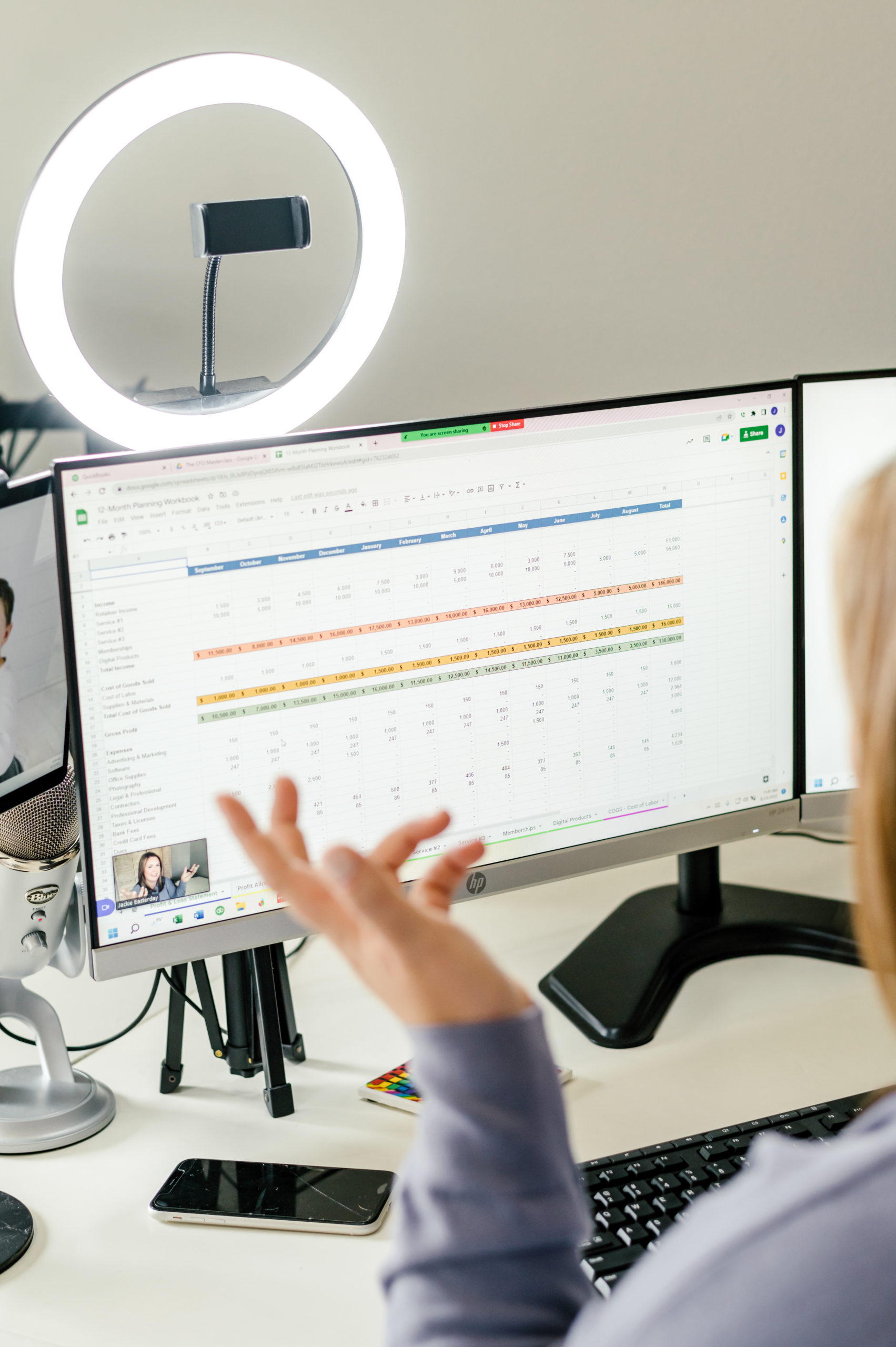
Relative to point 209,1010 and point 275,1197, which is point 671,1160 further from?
point 209,1010

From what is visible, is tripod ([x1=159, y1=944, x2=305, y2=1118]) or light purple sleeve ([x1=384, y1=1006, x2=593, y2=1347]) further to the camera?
tripod ([x1=159, y1=944, x2=305, y2=1118])

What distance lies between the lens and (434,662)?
2.44 feet

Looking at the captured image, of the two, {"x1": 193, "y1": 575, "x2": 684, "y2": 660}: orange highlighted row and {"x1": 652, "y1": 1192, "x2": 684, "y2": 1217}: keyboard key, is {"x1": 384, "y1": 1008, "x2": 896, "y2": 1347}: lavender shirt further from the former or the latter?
{"x1": 193, "y1": 575, "x2": 684, "y2": 660}: orange highlighted row

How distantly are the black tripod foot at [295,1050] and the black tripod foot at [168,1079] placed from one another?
7 cm

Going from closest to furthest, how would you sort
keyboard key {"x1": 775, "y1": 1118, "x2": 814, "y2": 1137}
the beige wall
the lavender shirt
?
the lavender shirt
keyboard key {"x1": 775, "y1": 1118, "x2": 814, "y2": 1137}
the beige wall

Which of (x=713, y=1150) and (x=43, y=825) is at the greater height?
(x=43, y=825)

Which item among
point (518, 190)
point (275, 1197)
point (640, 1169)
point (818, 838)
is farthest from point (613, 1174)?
point (518, 190)

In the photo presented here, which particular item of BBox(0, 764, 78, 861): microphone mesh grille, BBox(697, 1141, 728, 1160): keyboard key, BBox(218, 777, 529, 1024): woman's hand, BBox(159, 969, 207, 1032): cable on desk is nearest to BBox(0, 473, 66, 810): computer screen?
BBox(0, 764, 78, 861): microphone mesh grille

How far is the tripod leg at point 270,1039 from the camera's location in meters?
0.73

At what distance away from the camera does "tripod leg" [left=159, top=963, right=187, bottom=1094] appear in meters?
0.76

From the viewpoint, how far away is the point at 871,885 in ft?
1.16

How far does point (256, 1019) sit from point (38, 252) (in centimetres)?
50

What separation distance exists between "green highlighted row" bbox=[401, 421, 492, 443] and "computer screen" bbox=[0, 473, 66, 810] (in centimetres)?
21

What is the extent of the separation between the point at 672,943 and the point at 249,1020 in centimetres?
32
